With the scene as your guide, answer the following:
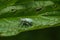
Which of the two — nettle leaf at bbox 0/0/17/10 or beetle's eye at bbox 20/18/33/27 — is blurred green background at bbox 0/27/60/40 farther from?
nettle leaf at bbox 0/0/17/10

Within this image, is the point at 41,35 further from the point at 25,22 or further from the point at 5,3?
the point at 5,3

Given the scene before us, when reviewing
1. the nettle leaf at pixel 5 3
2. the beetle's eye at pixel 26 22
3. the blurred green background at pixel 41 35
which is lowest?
the blurred green background at pixel 41 35

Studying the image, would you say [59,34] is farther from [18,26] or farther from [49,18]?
[18,26]

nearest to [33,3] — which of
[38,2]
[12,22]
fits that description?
[38,2]

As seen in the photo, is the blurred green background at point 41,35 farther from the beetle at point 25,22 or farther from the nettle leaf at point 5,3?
the nettle leaf at point 5,3

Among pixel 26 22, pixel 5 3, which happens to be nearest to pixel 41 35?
pixel 26 22

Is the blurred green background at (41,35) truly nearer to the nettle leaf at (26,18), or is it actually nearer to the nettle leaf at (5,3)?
the nettle leaf at (26,18)

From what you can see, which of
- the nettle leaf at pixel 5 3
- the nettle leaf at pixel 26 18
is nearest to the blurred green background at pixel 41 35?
the nettle leaf at pixel 26 18

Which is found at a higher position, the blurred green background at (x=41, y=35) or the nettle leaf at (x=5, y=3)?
the nettle leaf at (x=5, y=3)
